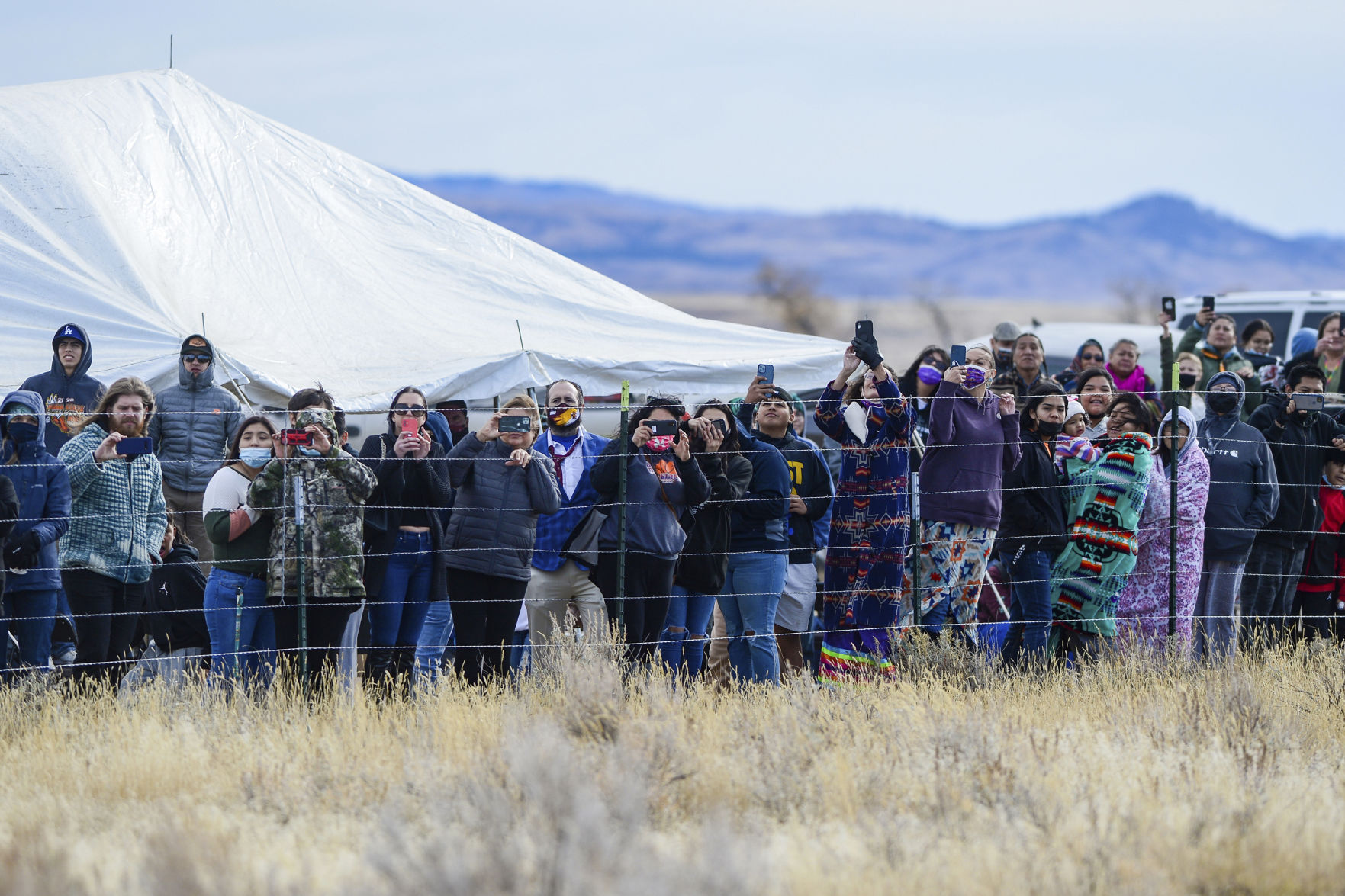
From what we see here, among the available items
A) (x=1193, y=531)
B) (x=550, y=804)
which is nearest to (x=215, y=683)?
(x=550, y=804)

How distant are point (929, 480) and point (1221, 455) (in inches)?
81.9

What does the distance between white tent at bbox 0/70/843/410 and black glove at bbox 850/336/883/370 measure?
8.88 feet

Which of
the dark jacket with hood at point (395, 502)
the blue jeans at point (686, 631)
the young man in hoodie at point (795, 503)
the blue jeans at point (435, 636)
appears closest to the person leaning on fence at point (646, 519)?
the blue jeans at point (686, 631)

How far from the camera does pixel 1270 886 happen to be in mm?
4594

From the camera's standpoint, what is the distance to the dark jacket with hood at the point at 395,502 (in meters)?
7.38

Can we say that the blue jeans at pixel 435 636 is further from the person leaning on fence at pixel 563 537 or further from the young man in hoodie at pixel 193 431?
the young man in hoodie at pixel 193 431

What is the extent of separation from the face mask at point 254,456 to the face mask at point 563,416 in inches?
58.8

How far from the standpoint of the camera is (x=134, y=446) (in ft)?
22.0

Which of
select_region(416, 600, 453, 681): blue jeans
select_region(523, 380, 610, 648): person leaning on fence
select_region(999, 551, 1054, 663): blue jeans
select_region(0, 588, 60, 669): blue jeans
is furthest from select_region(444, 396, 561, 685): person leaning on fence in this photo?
select_region(999, 551, 1054, 663): blue jeans

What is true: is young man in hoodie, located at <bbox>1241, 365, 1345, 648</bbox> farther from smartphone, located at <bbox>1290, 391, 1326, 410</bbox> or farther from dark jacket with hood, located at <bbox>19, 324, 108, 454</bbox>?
dark jacket with hood, located at <bbox>19, 324, 108, 454</bbox>

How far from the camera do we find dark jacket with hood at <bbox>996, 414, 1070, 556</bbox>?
7.84m

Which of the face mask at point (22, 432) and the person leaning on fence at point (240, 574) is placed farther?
the face mask at point (22, 432)

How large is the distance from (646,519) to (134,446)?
2.55 m

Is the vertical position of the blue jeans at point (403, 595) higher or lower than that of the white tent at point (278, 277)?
lower
